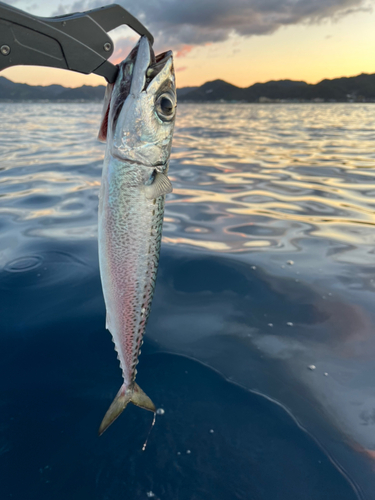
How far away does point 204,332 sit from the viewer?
3506 millimetres

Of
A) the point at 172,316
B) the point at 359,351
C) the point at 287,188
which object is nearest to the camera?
the point at 359,351

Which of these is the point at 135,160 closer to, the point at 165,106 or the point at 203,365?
the point at 165,106

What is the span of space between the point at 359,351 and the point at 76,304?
2.71 m

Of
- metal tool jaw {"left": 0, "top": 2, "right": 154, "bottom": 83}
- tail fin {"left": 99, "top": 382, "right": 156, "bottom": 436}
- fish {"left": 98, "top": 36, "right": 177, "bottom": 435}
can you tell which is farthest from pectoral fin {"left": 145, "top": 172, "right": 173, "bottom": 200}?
tail fin {"left": 99, "top": 382, "right": 156, "bottom": 436}

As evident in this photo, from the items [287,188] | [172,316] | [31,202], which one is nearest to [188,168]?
[287,188]

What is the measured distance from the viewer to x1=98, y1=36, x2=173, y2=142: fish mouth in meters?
1.76

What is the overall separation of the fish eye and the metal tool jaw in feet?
0.88

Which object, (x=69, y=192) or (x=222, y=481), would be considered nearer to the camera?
(x=222, y=481)

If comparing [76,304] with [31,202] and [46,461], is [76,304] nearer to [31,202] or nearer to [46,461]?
[46,461]

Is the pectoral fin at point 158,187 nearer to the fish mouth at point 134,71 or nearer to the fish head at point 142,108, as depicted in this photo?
the fish head at point 142,108

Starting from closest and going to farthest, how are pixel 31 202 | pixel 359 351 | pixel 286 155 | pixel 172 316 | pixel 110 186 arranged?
pixel 110 186 → pixel 359 351 → pixel 172 316 → pixel 31 202 → pixel 286 155

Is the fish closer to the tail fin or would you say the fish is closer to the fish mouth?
the fish mouth

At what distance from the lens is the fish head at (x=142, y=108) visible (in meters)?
1.77

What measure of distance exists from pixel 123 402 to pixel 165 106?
1725 mm
